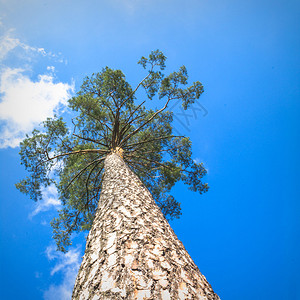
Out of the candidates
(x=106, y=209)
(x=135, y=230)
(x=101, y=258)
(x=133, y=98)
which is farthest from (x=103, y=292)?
(x=133, y=98)

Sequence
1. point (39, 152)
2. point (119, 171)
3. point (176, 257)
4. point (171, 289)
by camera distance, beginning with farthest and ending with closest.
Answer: point (39, 152) < point (119, 171) < point (176, 257) < point (171, 289)

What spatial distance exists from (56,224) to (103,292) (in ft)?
24.7

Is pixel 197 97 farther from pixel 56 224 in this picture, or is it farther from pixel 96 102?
pixel 56 224

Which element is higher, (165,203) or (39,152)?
(39,152)

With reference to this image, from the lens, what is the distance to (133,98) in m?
7.14

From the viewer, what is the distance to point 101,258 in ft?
4.55

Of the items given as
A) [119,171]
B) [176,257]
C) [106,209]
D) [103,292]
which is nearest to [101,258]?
[103,292]

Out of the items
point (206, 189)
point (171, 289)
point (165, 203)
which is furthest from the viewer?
point (165, 203)

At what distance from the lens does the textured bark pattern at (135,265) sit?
3.42ft

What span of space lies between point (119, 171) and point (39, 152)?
424cm

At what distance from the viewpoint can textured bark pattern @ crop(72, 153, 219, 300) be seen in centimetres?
104

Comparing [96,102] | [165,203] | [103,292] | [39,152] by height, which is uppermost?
[96,102]

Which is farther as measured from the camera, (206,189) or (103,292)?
(206,189)

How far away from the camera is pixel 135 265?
121 cm
